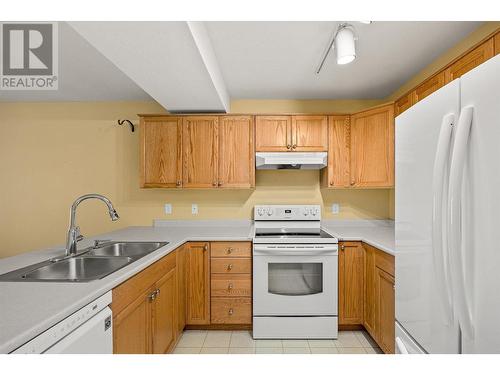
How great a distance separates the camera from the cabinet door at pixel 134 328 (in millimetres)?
1233

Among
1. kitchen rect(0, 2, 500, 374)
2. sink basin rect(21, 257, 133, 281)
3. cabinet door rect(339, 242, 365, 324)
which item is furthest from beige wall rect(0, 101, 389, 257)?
sink basin rect(21, 257, 133, 281)

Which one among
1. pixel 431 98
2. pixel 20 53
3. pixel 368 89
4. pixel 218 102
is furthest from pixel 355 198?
pixel 20 53

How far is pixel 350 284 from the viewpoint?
2.32 m

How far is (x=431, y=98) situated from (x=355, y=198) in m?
2.14

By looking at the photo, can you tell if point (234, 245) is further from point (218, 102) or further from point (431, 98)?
point (431, 98)

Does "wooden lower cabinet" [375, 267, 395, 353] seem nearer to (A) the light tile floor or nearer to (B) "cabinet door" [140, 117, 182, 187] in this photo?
(A) the light tile floor

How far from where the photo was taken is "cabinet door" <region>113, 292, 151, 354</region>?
123 centimetres

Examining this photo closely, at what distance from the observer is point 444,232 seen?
83 cm

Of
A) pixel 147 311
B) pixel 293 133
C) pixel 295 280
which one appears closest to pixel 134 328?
pixel 147 311

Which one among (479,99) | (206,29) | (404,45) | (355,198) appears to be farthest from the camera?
(355,198)

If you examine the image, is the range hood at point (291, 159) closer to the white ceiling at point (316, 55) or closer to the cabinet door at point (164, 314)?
the white ceiling at point (316, 55)

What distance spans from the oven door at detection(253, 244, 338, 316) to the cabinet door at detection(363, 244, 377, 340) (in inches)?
10.3

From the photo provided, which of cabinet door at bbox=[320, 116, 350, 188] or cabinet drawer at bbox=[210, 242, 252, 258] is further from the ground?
cabinet door at bbox=[320, 116, 350, 188]

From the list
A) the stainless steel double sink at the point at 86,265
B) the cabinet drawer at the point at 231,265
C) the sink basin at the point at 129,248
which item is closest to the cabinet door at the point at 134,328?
the stainless steel double sink at the point at 86,265
